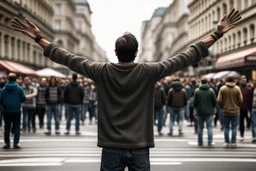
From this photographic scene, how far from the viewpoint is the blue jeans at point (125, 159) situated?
389 cm

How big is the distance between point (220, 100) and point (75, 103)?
213 inches

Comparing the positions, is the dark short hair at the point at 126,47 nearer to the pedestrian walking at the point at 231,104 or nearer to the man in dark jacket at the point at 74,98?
the pedestrian walking at the point at 231,104

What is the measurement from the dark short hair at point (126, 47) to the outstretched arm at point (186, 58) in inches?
6.3

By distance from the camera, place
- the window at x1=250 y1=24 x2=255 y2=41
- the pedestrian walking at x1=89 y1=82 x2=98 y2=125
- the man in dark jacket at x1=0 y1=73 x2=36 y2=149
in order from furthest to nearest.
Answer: the window at x1=250 y1=24 x2=255 y2=41 → the pedestrian walking at x1=89 y1=82 x2=98 y2=125 → the man in dark jacket at x1=0 y1=73 x2=36 y2=149

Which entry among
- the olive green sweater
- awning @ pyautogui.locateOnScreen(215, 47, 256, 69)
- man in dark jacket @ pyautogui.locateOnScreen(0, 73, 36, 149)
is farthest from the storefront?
the olive green sweater

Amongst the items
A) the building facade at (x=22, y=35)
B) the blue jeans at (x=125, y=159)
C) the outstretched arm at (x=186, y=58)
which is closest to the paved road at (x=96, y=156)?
the blue jeans at (x=125, y=159)

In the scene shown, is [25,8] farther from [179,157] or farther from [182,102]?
[179,157]

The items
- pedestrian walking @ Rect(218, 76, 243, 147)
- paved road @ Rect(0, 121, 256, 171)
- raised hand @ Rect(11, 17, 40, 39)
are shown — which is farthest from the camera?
pedestrian walking @ Rect(218, 76, 243, 147)

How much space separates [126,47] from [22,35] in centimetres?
5070

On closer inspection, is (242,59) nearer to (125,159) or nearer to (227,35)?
(227,35)

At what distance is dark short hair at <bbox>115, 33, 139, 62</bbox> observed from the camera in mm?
3930

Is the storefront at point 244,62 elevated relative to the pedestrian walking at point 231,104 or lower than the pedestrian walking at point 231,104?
elevated

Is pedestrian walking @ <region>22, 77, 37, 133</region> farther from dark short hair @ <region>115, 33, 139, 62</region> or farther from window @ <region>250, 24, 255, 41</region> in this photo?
window @ <region>250, 24, 255, 41</region>

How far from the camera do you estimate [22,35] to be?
5312 cm
